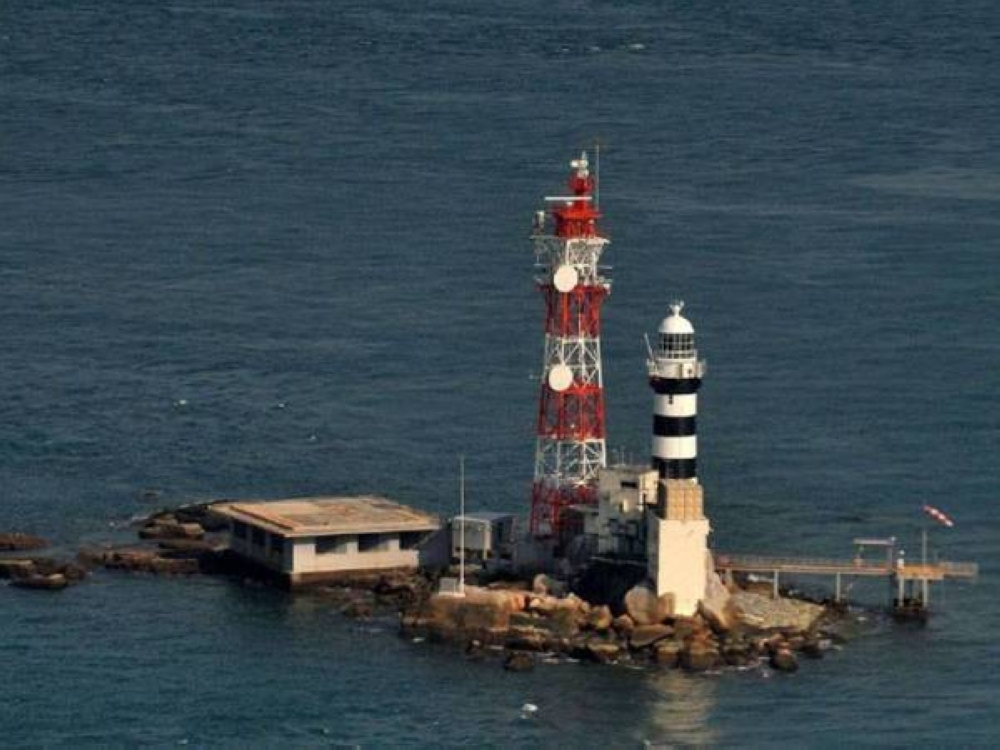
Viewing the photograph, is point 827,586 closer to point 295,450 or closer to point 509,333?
point 295,450

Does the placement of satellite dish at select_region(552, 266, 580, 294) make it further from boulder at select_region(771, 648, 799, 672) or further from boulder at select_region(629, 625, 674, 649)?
boulder at select_region(771, 648, 799, 672)

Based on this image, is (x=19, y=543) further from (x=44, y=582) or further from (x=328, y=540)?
(x=328, y=540)

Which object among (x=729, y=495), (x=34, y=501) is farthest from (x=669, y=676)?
(x=34, y=501)

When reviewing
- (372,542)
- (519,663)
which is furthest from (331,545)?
(519,663)

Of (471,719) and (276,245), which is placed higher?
(276,245)

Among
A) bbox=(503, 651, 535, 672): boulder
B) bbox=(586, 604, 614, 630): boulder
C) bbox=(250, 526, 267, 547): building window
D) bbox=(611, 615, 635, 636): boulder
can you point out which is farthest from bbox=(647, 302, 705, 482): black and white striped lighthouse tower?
bbox=(250, 526, 267, 547): building window
